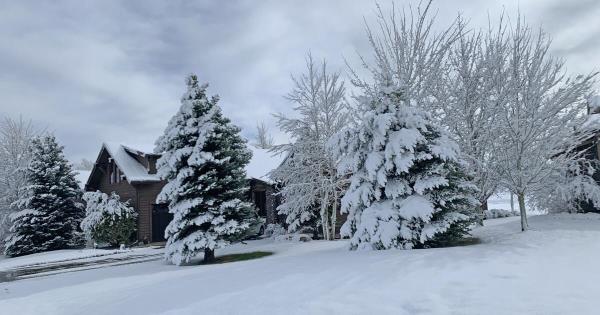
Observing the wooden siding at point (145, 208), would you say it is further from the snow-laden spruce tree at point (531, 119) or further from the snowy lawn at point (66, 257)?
the snow-laden spruce tree at point (531, 119)

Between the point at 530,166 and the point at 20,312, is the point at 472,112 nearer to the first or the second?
the point at 530,166

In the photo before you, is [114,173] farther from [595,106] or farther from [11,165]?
[595,106]

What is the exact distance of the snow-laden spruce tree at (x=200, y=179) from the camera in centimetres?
1528

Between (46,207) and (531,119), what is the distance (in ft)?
93.5

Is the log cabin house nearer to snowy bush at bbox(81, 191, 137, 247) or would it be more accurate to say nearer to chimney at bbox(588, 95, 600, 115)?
snowy bush at bbox(81, 191, 137, 247)

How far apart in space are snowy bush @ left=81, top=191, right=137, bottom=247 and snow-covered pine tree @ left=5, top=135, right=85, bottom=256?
10.9 feet

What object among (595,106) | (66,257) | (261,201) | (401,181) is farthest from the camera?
(261,201)

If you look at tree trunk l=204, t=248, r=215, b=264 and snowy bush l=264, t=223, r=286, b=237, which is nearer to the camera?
tree trunk l=204, t=248, r=215, b=264

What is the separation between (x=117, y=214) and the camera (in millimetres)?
25344

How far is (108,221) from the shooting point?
25047 millimetres

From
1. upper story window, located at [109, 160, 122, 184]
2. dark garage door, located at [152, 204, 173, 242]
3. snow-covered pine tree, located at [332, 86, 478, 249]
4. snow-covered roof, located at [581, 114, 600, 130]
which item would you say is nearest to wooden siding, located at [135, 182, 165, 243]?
dark garage door, located at [152, 204, 173, 242]

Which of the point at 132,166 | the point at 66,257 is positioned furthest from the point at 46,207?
the point at 66,257

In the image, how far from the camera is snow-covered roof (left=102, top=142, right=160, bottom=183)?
26875 millimetres

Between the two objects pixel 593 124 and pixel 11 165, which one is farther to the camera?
pixel 11 165
